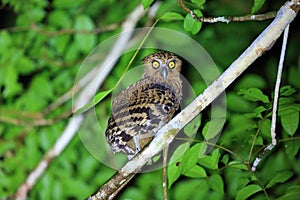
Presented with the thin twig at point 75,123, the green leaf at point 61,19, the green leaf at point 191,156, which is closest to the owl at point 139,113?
the green leaf at point 191,156

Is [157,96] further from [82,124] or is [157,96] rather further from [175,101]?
[82,124]

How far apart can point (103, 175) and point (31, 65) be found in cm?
76

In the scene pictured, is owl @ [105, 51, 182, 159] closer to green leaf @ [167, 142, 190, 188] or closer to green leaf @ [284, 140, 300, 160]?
green leaf @ [167, 142, 190, 188]

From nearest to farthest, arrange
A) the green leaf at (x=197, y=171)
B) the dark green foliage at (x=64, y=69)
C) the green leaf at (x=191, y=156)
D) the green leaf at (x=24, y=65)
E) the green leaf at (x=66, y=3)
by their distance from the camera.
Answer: the green leaf at (x=191, y=156) → the green leaf at (x=197, y=171) → the dark green foliage at (x=64, y=69) → the green leaf at (x=66, y=3) → the green leaf at (x=24, y=65)

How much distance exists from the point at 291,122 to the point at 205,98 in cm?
32

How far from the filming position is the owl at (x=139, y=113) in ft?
3.46

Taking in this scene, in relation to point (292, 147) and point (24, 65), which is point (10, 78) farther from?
point (292, 147)

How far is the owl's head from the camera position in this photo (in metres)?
1.24

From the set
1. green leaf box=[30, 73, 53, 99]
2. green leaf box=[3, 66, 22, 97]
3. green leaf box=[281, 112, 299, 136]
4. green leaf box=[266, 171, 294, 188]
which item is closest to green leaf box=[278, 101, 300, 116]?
green leaf box=[281, 112, 299, 136]

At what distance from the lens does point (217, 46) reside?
2.53 meters

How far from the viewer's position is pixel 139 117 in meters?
1.04

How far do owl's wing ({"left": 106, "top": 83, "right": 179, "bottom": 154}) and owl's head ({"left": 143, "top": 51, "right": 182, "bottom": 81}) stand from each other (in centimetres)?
12

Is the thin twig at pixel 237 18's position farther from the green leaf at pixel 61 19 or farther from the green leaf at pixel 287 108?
the green leaf at pixel 61 19

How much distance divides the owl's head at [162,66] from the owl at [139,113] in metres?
0.07
